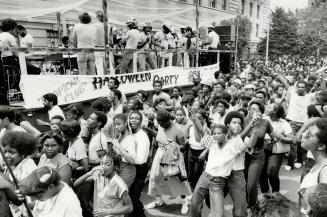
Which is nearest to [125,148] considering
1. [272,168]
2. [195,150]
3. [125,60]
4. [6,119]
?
[195,150]

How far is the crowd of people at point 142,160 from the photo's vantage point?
284 cm

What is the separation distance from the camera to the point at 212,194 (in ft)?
13.8

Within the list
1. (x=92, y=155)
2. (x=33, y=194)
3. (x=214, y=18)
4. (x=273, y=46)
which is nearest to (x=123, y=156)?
(x=92, y=155)

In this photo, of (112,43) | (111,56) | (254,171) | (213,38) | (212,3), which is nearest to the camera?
(254,171)

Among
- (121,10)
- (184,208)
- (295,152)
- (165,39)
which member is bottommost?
(184,208)

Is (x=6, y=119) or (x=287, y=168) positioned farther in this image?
(x=287, y=168)

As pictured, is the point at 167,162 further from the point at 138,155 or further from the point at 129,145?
the point at 129,145

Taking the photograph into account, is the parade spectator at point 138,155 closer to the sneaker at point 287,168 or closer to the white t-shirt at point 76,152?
the white t-shirt at point 76,152

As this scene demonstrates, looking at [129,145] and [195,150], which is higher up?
[129,145]

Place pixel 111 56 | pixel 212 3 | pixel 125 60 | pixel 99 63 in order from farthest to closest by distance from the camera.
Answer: pixel 212 3 → pixel 125 60 → pixel 111 56 → pixel 99 63

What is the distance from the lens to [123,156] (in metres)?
4.34

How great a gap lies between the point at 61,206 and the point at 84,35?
6222mm

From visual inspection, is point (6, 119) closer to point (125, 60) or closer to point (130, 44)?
point (125, 60)

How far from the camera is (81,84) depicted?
772 centimetres
